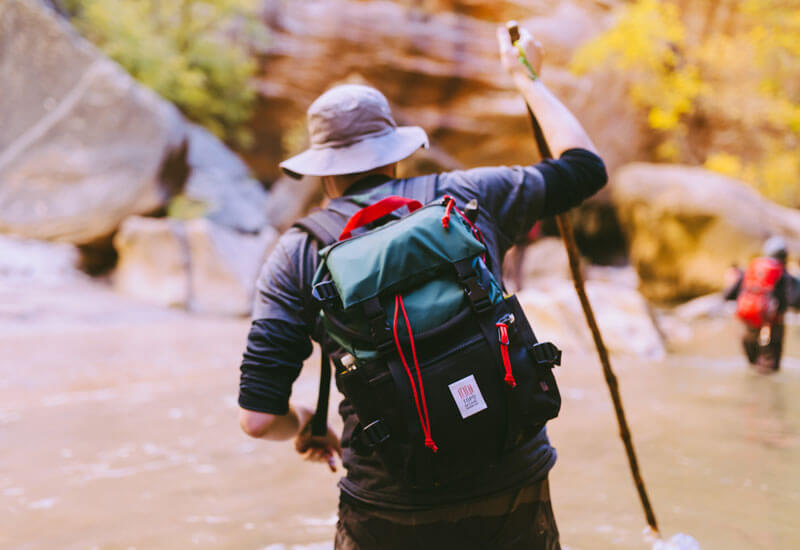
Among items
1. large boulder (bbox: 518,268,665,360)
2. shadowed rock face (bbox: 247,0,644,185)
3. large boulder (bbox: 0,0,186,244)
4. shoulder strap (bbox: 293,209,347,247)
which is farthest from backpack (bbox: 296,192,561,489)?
shadowed rock face (bbox: 247,0,644,185)

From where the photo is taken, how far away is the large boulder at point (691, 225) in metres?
12.4

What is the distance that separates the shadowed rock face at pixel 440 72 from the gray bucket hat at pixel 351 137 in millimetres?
14998

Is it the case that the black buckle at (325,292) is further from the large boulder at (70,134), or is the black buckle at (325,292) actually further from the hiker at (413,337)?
the large boulder at (70,134)

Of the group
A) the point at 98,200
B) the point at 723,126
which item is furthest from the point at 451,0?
the point at 98,200

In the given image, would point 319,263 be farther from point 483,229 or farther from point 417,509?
point 417,509

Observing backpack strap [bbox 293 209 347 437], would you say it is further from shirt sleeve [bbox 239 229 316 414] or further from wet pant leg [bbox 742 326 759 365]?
wet pant leg [bbox 742 326 759 365]

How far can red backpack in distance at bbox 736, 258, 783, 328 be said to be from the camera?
18.9ft

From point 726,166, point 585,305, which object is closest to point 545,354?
point 585,305

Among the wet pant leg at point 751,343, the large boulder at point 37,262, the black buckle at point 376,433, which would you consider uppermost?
the black buckle at point 376,433

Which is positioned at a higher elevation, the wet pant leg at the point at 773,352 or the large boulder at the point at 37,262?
the wet pant leg at the point at 773,352

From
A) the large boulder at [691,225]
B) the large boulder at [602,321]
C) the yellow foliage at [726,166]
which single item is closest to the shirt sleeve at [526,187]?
the large boulder at [602,321]

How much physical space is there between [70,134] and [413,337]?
11.5 meters

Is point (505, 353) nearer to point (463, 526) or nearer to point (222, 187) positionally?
point (463, 526)

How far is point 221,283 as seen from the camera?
10.1 meters
